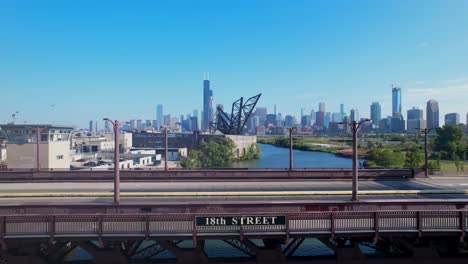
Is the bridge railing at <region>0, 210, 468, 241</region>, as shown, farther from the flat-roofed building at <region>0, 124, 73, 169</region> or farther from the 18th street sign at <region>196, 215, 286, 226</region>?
the flat-roofed building at <region>0, 124, 73, 169</region>

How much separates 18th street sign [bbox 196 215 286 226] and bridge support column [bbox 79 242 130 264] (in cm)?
346

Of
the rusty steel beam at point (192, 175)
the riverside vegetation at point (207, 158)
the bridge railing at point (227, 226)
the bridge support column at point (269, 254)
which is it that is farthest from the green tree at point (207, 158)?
the bridge railing at point (227, 226)

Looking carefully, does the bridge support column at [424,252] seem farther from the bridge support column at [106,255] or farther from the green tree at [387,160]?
the green tree at [387,160]

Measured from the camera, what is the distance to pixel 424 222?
12.7 meters

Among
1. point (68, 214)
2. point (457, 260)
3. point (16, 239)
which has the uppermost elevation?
point (68, 214)

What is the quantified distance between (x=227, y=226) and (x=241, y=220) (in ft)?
1.91

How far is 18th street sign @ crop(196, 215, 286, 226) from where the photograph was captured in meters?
12.4

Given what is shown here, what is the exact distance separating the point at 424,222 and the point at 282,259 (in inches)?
223

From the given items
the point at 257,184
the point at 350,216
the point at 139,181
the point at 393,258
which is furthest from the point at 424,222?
the point at 139,181

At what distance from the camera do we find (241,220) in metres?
12.5

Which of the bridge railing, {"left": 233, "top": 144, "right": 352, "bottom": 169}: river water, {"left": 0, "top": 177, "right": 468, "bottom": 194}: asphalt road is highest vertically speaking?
the bridge railing

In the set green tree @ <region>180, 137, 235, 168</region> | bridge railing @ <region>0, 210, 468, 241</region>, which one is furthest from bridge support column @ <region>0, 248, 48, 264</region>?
green tree @ <region>180, 137, 235, 168</region>

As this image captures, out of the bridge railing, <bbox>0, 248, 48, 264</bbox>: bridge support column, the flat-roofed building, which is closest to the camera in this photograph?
the bridge railing

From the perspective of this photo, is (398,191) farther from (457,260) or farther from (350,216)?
(350,216)
